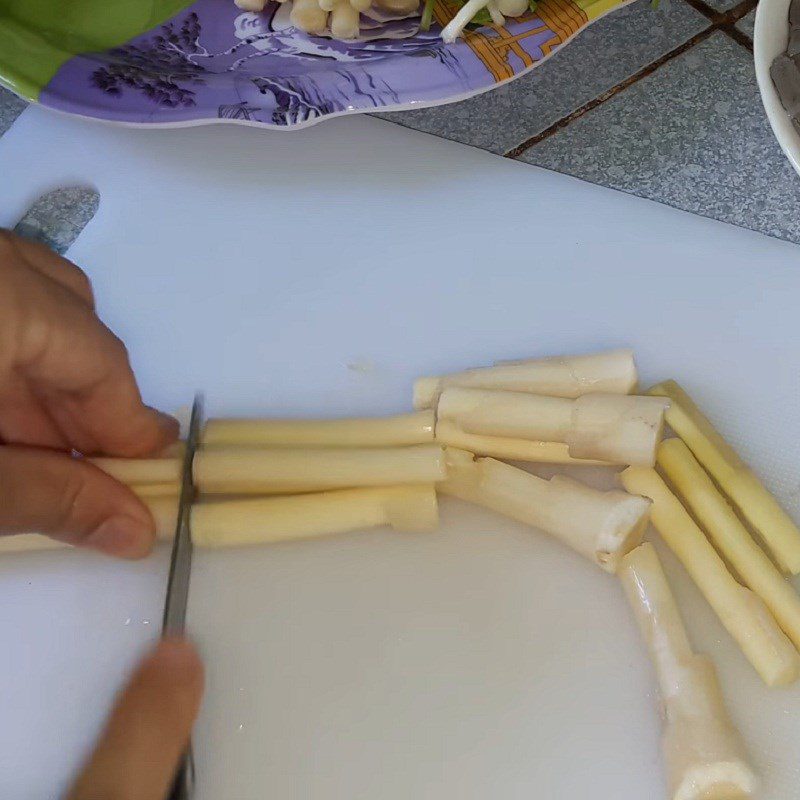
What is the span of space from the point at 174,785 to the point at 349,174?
77 centimetres

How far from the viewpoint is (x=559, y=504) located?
938 millimetres

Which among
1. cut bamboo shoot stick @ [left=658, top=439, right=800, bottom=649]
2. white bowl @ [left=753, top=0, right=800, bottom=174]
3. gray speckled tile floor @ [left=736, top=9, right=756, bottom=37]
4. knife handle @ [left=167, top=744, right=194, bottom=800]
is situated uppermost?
white bowl @ [left=753, top=0, right=800, bottom=174]

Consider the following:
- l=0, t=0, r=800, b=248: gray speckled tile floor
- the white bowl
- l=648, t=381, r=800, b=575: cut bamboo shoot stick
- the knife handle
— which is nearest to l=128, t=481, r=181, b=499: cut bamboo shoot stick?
the knife handle

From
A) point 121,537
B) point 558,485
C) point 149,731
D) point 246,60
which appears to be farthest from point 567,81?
point 149,731

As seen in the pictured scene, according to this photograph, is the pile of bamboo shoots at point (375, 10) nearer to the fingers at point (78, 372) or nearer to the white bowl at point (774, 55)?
the white bowl at point (774, 55)

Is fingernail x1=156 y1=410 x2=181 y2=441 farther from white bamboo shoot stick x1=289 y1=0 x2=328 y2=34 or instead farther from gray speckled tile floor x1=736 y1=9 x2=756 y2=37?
gray speckled tile floor x1=736 y1=9 x2=756 y2=37

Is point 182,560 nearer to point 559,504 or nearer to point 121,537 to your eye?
point 121,537

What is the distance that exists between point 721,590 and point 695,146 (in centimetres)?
64

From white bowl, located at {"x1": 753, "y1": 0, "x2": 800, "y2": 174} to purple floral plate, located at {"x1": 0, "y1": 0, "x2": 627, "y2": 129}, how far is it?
0.20 m

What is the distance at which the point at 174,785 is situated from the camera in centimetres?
81

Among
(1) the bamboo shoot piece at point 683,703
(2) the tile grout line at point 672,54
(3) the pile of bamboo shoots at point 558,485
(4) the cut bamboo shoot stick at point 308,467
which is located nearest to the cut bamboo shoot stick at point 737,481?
(3) the pile of bamboo shoots at point 558,485

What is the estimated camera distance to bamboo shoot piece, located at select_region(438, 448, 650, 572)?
91 centimetres

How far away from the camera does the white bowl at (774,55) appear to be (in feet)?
3.41

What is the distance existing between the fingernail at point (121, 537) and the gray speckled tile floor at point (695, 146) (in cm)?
71
